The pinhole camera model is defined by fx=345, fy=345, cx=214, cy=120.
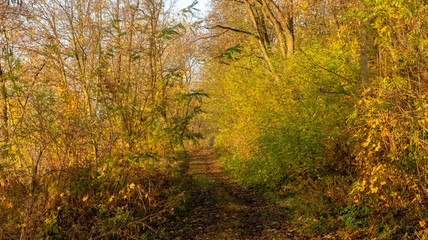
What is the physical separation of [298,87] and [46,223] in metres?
8.07

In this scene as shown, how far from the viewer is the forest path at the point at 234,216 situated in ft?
24.2

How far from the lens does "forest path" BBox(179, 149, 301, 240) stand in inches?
291

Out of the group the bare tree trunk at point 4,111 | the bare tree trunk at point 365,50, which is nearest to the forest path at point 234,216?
the bare tree trunk at point 365,50

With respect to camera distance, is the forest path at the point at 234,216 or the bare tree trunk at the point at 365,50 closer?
the forest path at the point at 234,216

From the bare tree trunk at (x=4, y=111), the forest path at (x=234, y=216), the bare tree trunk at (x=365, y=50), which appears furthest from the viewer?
the bare tree trunk at (x=365, y=50)

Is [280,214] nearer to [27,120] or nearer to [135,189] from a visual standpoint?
[135,189]

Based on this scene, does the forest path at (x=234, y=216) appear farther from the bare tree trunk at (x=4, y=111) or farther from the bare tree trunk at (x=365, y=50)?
the bare tree trunk at (x=4, y=111)

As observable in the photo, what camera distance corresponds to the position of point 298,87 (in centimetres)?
1116

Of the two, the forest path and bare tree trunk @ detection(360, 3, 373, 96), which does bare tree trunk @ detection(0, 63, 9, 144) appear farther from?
bare tree trunk @ detection(360, 3, 373, 96)

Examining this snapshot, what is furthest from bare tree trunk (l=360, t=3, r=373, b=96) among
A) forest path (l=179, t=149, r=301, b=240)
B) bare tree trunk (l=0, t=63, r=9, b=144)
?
bare tree trunk (l=0, t=63, r=9, b=144)

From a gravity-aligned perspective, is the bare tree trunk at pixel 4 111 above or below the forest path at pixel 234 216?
above

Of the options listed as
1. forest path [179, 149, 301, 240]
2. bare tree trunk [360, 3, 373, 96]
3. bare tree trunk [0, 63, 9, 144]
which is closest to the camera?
bare tree trunk [0, 63, 9, 144]

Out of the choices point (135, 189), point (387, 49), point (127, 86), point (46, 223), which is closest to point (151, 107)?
point (127, 86)

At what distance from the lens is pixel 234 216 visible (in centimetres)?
889
